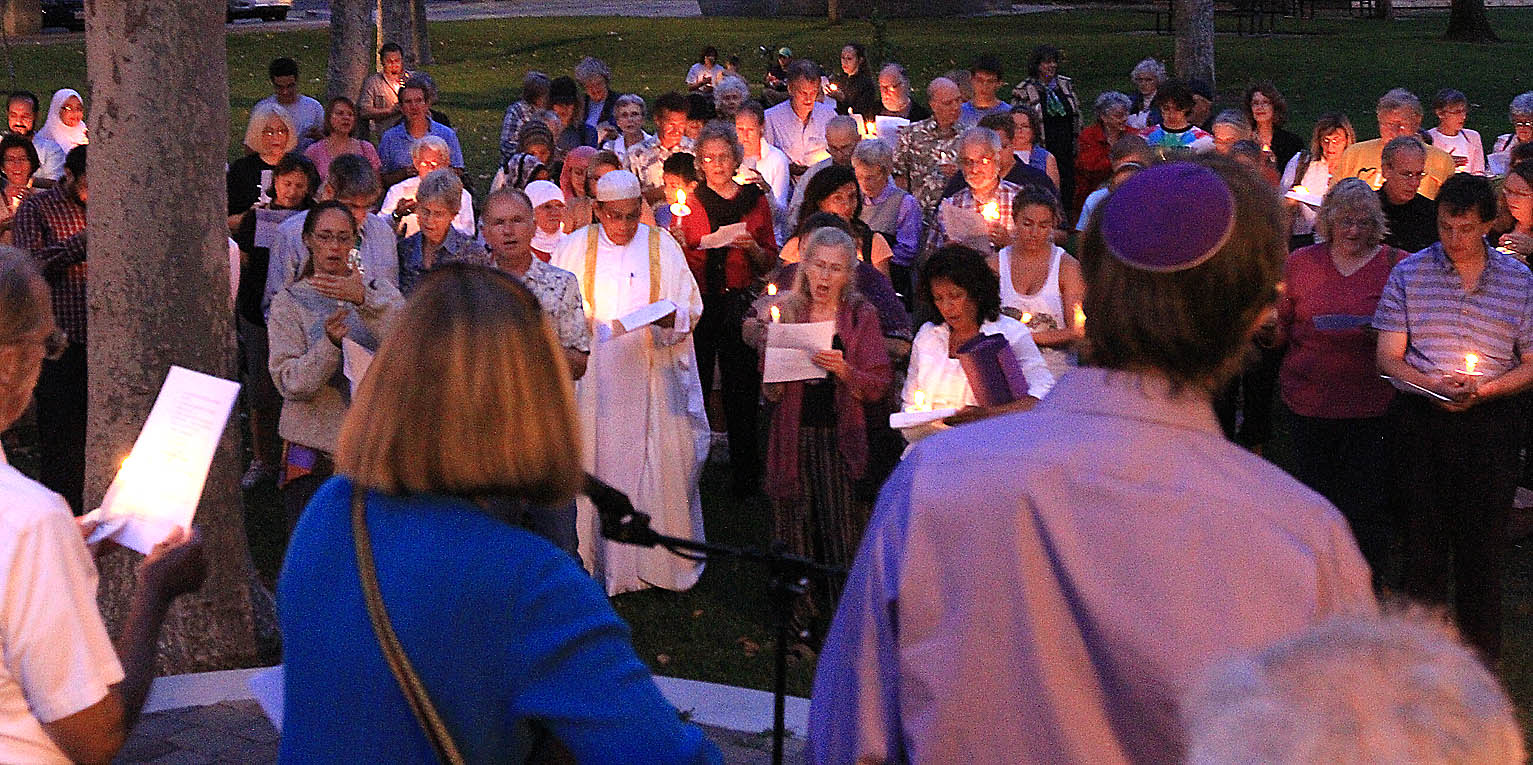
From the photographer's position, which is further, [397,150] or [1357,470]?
[397,150]

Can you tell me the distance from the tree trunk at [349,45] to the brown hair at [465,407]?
66.8 ft

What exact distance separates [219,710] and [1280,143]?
9985 millimetres

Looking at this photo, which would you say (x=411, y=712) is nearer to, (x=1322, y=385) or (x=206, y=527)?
(x=206, y=527)

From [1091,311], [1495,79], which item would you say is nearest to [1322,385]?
[1091,311]

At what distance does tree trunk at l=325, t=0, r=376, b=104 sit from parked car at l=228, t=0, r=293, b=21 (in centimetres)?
2369

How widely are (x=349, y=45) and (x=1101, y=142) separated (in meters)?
11.5

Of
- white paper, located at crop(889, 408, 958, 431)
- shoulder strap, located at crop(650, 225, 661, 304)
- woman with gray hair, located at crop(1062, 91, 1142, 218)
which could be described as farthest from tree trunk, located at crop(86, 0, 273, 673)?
woman with gray hair, located at crop(1062, 91, 1142, 218)

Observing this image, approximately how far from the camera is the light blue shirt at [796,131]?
13977mm

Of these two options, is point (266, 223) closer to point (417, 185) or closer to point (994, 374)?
point (417, 185)

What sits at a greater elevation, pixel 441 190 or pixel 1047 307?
pixel 441 190

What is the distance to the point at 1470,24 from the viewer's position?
4106 cm

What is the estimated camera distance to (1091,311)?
240 centimetres

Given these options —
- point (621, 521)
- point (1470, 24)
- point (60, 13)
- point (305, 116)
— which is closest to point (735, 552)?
point (621, 521)

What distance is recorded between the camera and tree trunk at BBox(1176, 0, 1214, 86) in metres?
27.2
